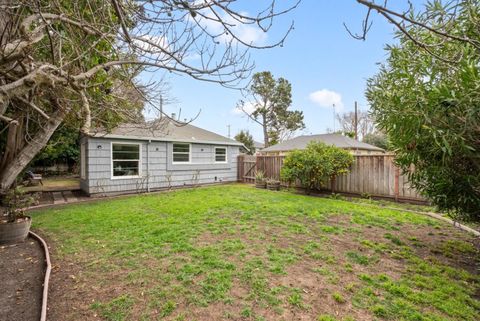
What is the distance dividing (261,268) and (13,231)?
4609 millimetres

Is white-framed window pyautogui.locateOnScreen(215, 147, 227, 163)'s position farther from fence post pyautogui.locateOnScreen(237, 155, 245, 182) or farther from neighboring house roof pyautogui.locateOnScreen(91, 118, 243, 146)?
fence post pyautogui.locateOnScreen(237, 155, 245, 182)

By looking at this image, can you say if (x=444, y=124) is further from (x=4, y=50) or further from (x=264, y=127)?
(x=264, y=127)

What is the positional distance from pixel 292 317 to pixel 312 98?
17.7 meters

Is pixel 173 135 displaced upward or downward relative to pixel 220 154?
upward

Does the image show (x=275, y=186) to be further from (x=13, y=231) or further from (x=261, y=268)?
(x=13, y=231)

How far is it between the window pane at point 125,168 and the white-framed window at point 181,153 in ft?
5.92

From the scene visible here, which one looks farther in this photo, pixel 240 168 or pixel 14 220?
pixel 240 168

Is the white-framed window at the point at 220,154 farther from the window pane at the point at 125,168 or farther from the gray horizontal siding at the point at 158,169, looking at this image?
the window pane at the point at 125,168

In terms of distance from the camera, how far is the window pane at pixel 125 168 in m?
9.84

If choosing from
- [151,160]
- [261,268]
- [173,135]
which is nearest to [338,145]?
[173,135]

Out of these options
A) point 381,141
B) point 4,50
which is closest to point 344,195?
point 4,50

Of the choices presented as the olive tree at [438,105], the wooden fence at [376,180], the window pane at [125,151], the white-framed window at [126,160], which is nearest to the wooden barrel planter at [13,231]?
the white-framed window at [126,160]

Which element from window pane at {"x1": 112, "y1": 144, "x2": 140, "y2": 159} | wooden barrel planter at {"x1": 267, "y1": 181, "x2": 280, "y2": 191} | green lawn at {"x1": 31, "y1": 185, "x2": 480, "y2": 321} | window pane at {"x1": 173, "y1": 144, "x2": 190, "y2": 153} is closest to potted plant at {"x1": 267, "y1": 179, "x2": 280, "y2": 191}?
wooden barrel planter at {"x1": 267, "y1": 181, "x2": 280, "y2": 191}

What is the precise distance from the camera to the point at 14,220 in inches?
180
